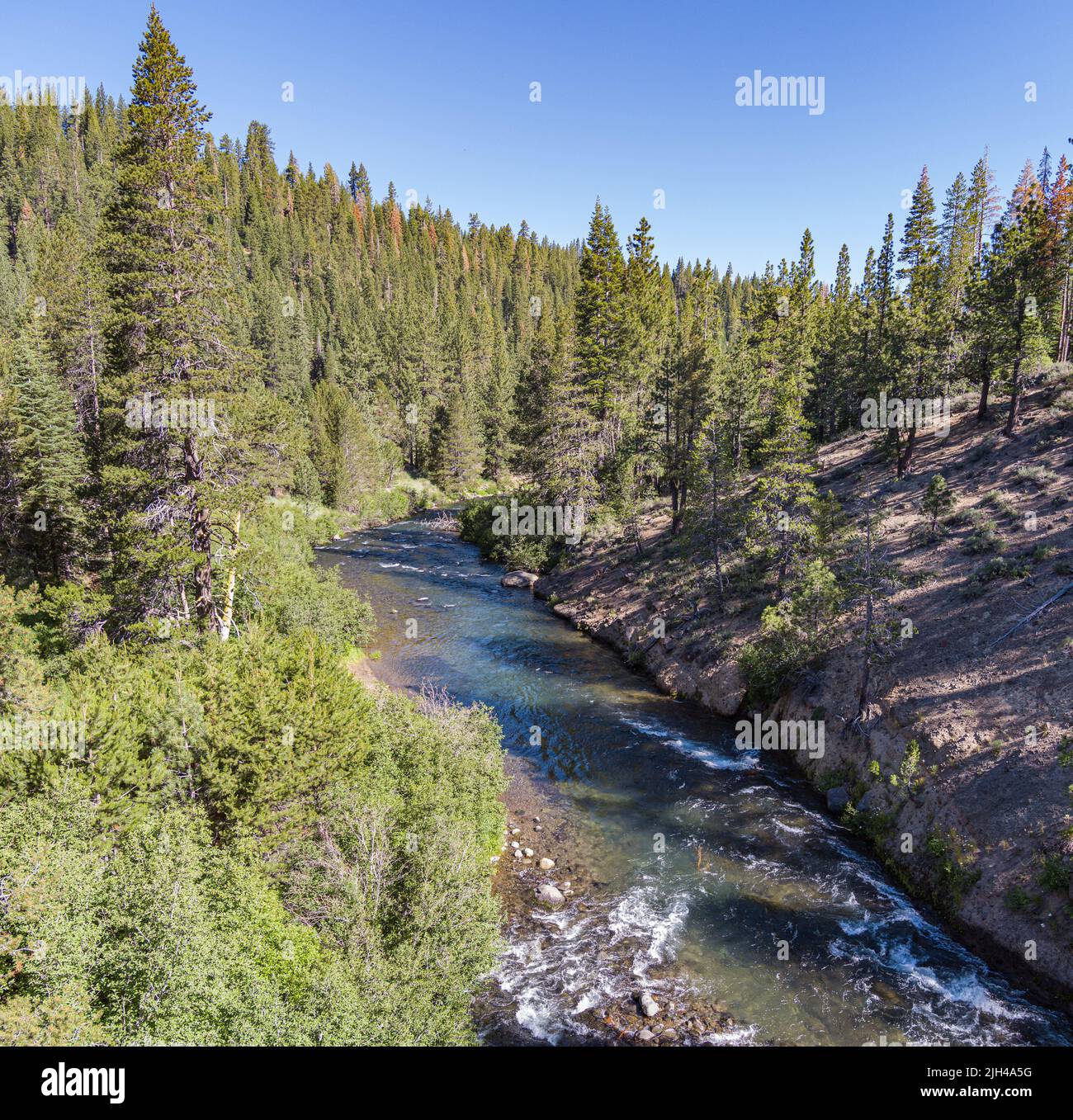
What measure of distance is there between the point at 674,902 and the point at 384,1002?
370 inches

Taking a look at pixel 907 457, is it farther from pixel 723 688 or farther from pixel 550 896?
pixel 550 896

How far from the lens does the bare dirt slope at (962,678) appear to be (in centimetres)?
1616

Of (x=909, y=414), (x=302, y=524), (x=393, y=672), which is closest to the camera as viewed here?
(x=393, y=672)

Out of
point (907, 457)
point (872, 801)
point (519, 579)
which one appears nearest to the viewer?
point (872, 801)

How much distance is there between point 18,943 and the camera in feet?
28.9

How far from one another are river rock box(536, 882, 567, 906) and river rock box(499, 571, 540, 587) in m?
31.1

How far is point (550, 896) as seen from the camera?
17500 millimetres

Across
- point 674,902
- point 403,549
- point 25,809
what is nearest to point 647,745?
point 674,902

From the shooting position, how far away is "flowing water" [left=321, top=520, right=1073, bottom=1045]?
13.8 meters

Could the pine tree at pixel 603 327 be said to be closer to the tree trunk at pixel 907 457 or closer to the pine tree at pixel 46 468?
the tree trunk at pixel 907 457

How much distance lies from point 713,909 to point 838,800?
6.87m

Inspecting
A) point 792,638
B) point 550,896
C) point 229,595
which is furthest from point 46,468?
point 792,638

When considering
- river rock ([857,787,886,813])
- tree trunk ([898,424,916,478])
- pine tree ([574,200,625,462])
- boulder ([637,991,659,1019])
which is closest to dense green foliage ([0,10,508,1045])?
boulder ([637,991,659,1019])
